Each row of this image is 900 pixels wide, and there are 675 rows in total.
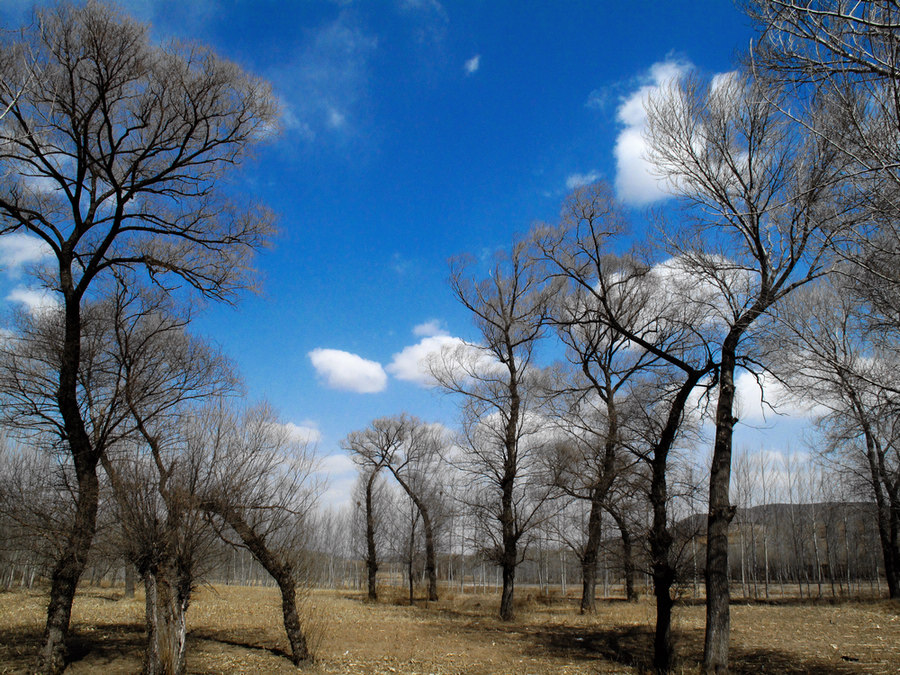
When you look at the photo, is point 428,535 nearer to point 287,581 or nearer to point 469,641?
point 469,641

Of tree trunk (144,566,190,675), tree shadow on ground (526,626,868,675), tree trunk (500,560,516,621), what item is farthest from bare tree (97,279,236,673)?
tree trunk (500,560,516,621)

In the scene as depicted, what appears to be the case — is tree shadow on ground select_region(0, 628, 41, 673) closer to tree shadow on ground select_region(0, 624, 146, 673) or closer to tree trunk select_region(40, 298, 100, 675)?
tree shadow on ground select_region(0, 624, 146, 673)

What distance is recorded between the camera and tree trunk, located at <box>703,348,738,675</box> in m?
8.47

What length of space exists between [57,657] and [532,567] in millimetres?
79210

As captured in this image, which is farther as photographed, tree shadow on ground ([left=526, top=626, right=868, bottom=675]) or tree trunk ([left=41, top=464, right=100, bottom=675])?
tree shadow on ground ([left=526, top=626, right=868, bottom=675])

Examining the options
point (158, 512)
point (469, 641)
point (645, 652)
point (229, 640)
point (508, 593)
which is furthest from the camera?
point (508, 593)

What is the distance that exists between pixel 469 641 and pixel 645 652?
4.54m

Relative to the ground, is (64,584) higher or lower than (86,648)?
higher

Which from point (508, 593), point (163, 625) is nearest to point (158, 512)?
point (163, 625)

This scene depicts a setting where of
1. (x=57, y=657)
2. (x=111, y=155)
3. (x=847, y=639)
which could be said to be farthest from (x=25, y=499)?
(x=847, y=639)

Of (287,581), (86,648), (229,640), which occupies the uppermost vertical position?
(287,581)

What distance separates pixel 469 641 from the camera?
46.3 feet

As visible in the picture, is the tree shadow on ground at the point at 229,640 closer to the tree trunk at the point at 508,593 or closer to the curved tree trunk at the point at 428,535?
the tree trunk at the point at 508,593

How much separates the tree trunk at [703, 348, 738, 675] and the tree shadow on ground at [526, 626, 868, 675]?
1.07 meters
